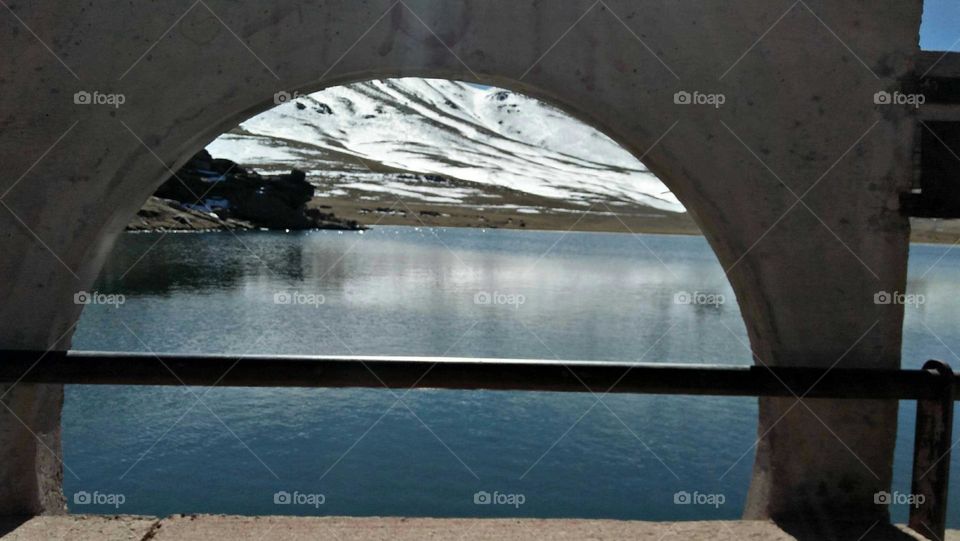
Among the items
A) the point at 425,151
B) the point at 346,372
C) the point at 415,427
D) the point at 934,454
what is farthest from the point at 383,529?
the point at 425,151

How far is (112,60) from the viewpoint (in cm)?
310

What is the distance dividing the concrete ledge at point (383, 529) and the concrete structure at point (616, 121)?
0.79 feet

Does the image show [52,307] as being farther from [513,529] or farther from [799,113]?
[799,113]

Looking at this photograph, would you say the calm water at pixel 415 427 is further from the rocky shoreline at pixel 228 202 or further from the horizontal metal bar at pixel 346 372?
the rocky shoreline at pixel 228 202

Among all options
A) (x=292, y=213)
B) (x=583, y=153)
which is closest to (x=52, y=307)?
(x=292, y=213)

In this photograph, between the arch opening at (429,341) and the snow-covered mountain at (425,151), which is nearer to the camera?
the arch opening at (429,341)

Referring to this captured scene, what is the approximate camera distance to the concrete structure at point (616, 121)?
3.09 m

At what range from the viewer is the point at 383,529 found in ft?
9.66

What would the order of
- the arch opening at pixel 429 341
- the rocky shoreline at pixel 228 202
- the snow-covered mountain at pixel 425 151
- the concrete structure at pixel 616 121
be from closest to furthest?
the concrete structure at pixel 616 121 < the arch opening at pixel 429 341 < the rocky shoreline at pixel 228 202 < the snow-covered mountain at pixel 425 151

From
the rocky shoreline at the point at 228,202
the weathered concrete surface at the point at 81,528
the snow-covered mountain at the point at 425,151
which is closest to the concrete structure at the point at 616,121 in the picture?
the weathered concrete surface at the point at 81,528

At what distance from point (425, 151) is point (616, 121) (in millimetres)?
153154

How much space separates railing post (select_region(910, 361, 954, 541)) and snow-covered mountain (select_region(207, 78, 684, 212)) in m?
99.6

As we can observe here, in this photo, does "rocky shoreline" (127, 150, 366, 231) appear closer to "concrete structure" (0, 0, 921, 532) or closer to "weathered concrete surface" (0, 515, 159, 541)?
"concrete structure" (0, 0, 921, 532)

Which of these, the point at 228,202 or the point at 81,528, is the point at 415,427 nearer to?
the point at 81,528
